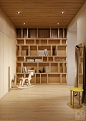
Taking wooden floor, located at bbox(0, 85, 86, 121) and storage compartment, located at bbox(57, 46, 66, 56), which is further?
storage compartment, located at bbox(57, 46, 66, 56)

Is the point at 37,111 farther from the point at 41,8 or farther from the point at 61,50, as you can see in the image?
the point at 61,50

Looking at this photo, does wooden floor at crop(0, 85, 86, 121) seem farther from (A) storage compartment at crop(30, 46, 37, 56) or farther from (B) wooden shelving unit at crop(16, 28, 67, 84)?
(A) storage compartment at crop(30, 46, 37, 56)

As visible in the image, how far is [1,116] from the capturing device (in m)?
2.32

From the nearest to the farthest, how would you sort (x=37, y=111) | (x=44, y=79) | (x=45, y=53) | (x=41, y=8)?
(x=37, y=111) → (x=41, y=8) → (x=45, y=53) → (x=44, y=79)

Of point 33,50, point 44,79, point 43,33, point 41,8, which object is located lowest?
point 44,79

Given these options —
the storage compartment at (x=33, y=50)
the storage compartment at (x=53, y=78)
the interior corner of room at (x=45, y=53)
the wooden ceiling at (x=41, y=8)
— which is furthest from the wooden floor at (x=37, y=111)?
the storage compartment at (x=33, y=50)

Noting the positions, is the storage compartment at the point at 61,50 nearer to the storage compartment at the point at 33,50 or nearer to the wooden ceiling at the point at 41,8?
the storage compartment at the point at 33,50

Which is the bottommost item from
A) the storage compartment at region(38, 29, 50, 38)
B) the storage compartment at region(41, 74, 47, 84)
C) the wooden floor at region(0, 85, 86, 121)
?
the wooden floor at region(0, 85, 86, 121)

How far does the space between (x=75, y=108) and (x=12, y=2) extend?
3.30 metres

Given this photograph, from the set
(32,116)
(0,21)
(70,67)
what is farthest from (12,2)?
(70,67)

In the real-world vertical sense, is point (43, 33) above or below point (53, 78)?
above

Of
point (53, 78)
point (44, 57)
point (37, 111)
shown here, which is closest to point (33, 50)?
point (44, 57)

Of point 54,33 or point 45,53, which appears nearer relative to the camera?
point 45,53

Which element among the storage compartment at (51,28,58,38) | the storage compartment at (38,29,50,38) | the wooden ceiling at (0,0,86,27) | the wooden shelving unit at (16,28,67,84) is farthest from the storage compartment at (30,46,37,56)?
the wooden ceiling at (0,0,86,27)
